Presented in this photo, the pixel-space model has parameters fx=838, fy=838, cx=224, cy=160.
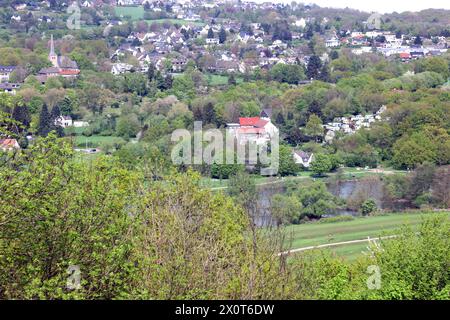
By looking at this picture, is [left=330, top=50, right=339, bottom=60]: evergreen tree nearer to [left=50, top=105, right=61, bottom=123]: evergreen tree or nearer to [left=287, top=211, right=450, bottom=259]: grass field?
[left=50, top=105, right=61, bottom=123]: evergreen tree

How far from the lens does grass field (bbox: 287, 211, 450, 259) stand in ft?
36.0

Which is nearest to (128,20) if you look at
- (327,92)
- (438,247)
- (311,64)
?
(311,64)

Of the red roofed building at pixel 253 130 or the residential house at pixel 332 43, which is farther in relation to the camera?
the residential house at pixel 332 43

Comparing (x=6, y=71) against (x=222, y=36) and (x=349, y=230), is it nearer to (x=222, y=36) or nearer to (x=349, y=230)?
(x=222, y=36)

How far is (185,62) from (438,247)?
28380mm

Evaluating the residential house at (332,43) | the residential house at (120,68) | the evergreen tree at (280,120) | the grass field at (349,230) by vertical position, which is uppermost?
the grass field at (349,230)

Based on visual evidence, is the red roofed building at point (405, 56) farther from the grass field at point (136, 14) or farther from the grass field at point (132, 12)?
the grass field at point (132, 12)

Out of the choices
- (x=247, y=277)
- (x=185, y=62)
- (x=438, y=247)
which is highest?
(x=247, y=277)

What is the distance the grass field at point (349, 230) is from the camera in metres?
11.0

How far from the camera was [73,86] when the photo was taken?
26469mm

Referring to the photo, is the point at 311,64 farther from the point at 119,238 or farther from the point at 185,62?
the point at 119,238

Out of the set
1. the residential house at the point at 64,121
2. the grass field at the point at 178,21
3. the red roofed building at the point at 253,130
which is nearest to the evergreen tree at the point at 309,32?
the grass field at the point at 178,21

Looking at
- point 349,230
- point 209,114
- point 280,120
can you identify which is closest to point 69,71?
point 209,114
